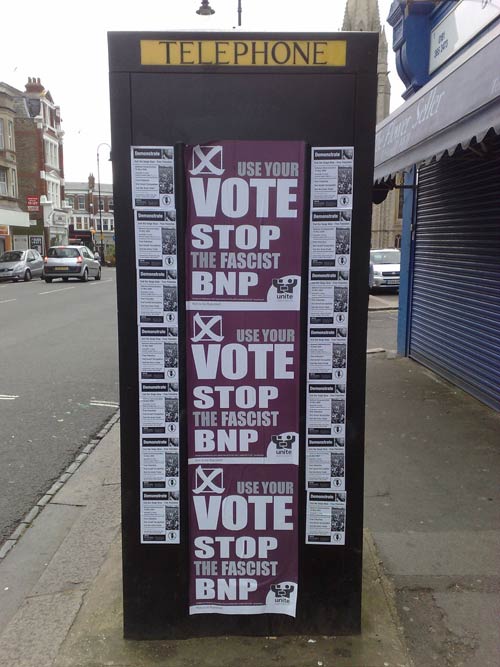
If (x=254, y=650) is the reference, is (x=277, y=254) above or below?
above

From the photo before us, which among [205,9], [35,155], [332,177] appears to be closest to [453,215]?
[332,177]

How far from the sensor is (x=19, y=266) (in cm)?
2998

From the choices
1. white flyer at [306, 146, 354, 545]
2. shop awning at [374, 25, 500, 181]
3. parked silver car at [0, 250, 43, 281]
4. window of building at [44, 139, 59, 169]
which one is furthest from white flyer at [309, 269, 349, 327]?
window of building at [44, 139, 59, 169]

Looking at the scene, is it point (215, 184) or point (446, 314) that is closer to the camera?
point (215, 184)

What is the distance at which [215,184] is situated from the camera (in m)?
2.27

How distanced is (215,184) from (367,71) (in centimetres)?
70

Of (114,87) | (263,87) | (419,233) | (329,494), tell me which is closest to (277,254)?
(263,87)

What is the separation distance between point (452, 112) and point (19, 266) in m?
28.5

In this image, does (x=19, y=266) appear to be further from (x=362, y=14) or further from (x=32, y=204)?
(x=362, y=14)

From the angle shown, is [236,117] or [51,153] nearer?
[236,117]

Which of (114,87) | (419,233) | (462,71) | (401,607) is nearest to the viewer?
(114,87)

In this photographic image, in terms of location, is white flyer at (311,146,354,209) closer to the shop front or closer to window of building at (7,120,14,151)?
the shop front


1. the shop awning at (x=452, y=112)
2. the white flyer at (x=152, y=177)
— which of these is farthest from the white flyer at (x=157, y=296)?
the shop awning at (x=452, y=112)

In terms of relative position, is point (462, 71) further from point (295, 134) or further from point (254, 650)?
point (254, 650)
